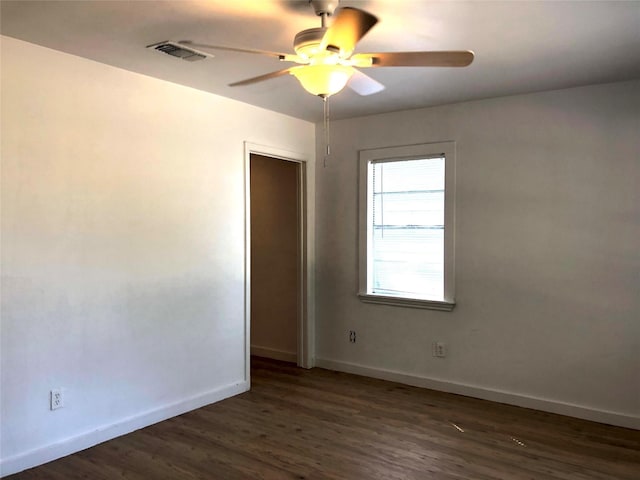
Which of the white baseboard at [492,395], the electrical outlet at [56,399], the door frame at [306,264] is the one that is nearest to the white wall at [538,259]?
the white baseboard at [492,395]

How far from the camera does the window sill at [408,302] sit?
441 cm

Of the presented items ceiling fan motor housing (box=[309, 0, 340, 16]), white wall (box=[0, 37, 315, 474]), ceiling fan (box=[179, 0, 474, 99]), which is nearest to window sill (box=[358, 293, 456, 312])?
white wall (box=[0, 37, 315, 474])

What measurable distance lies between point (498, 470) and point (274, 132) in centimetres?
315

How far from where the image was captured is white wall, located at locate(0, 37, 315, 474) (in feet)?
9.70

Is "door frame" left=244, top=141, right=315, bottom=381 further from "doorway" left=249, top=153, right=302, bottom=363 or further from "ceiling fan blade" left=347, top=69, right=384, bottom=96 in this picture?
"ceiling fan blade" left=347, top=69, right=384, bottom=96

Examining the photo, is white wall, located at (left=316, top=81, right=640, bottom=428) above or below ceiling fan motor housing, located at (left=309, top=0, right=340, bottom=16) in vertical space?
below

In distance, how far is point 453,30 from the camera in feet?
8.81

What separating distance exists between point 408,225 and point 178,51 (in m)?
2.44

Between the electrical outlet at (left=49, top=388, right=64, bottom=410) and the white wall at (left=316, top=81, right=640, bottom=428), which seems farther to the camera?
the white wall at (left=316, top=81, right=640, bottom=428)

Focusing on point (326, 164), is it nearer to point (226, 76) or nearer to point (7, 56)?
point (226, 76)

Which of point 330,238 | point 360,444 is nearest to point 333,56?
point 360,444

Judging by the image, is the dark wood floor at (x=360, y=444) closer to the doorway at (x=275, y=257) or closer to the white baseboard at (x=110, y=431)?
the white baseboard at (x=110, y=431)

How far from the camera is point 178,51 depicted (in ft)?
10.0

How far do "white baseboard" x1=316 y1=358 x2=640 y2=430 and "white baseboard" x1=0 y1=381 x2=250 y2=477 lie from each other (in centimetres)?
106
